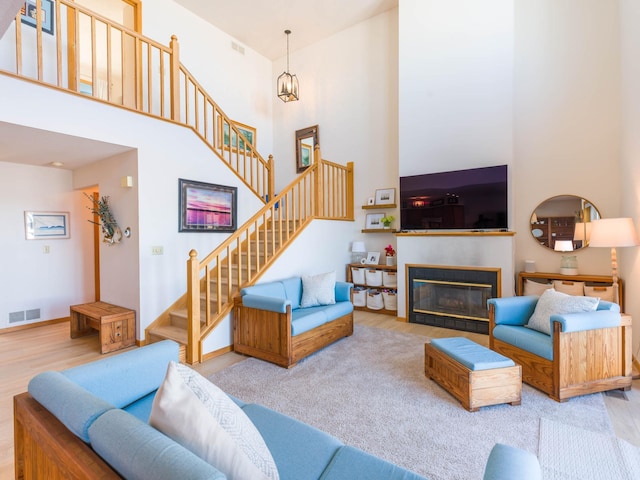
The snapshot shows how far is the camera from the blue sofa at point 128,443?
85 centimetres

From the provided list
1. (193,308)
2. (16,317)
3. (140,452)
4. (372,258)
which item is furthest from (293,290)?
(16,317)

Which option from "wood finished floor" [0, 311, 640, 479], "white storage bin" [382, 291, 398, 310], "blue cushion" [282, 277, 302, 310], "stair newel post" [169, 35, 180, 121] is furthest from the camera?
"white storage bin" [382, 291, 398, 310]

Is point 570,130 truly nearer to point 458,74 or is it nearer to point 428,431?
point 458,74

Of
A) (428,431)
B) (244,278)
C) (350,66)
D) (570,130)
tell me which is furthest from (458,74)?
(428,431)

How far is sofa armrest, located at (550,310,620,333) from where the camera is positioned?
2.42 meters

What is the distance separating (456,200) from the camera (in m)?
4.43

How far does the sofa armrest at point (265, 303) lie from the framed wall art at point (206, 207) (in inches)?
62.3

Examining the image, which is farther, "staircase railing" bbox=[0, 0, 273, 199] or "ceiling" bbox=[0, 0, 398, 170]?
"ceiling" bbox=[0, 0, 398, 170]

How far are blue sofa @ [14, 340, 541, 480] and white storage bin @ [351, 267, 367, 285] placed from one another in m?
3.96

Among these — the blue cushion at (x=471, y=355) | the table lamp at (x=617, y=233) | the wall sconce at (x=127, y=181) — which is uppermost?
the wall sconce at (x=127, y=181)

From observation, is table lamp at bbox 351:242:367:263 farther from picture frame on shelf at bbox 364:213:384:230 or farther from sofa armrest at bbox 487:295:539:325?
sofa armrest at bbox 487:295:539:325

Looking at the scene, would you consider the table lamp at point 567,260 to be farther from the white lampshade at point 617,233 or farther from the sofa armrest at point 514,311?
the sofa armrest at point 514,311

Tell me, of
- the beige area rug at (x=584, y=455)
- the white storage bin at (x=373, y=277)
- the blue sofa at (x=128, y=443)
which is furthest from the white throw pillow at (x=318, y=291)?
the beige area rug at (x=584, y=455)

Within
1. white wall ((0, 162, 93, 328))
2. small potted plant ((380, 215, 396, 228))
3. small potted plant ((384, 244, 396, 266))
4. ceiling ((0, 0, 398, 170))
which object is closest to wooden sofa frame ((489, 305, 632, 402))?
small potted plant ((384, 244, 396, 266))
